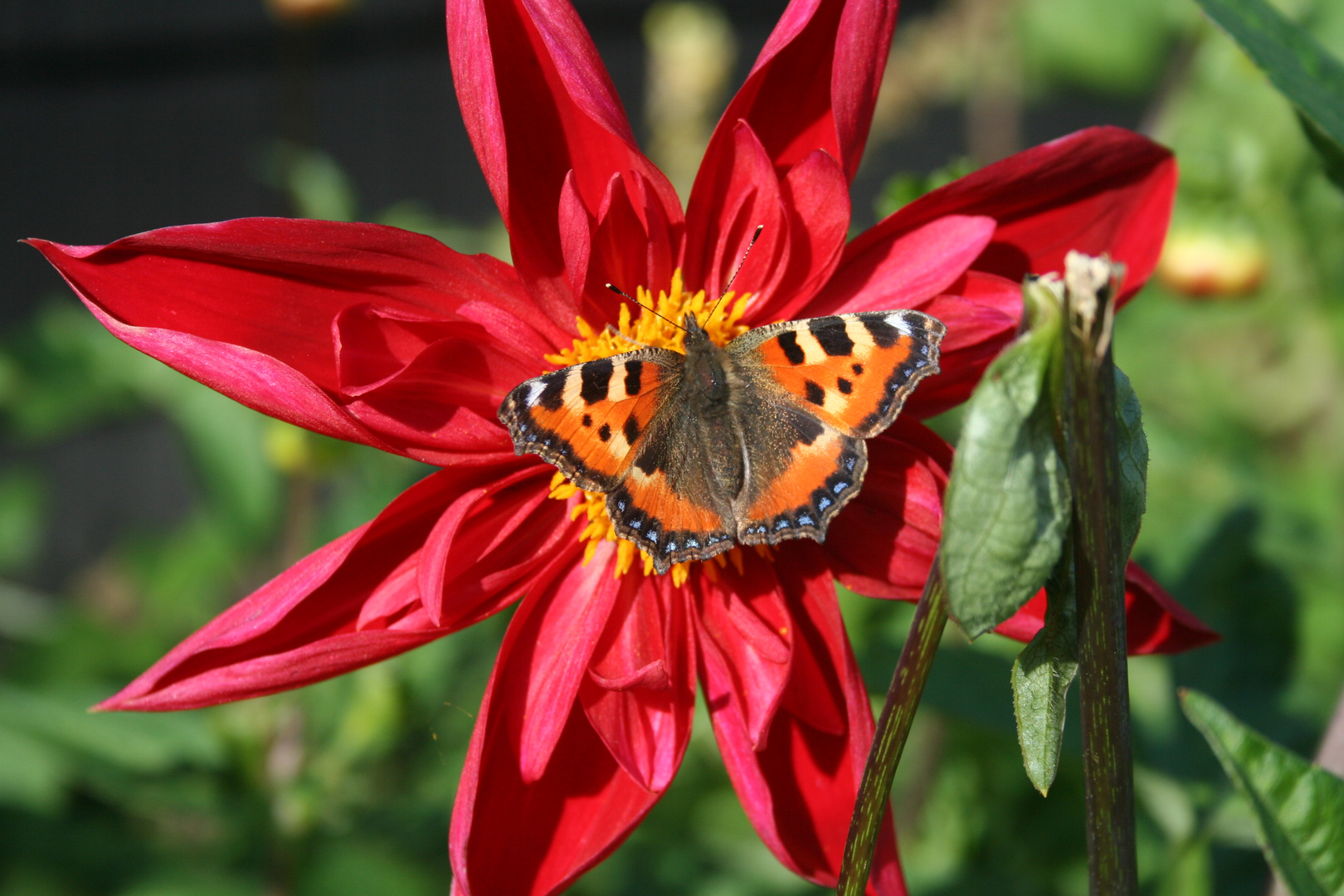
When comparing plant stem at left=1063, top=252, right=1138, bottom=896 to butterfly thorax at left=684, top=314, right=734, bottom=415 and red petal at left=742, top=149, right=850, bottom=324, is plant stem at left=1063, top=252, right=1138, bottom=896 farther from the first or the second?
butterfly thorax at left=684, top=314, right=734, bottom=415

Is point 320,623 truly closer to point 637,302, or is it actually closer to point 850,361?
point 637,302

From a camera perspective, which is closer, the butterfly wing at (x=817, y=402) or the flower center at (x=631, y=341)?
the butterfly wing at (x=817, y=402)

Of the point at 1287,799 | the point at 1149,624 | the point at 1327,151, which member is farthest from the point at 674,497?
the point at 1327,151

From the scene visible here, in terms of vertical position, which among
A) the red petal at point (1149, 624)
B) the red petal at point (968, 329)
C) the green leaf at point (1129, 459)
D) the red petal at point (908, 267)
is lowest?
the red petal at point (1149, 624)

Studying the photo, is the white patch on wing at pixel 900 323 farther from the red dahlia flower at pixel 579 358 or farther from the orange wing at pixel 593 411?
the orange wing at pixel 593 411

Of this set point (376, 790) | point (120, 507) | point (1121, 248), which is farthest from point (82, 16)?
point (1121, 248)

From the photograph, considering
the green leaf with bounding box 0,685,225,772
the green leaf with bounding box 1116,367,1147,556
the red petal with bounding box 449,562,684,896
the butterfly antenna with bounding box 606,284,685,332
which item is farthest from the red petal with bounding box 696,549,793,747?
the green leaf with bounding box 0,685,225,772

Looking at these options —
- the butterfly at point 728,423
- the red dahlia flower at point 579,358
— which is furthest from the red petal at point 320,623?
the butterfly at point 728,423
